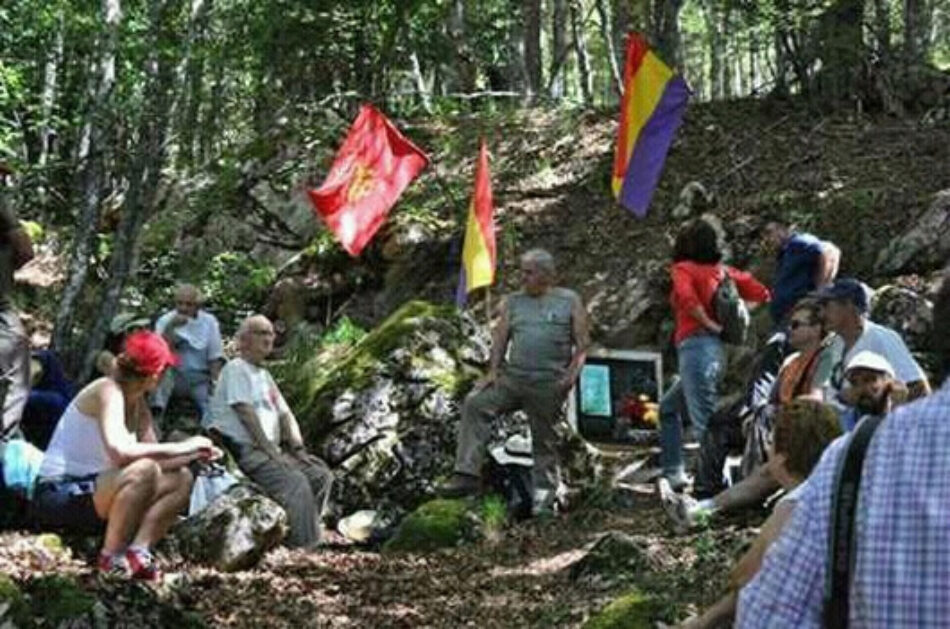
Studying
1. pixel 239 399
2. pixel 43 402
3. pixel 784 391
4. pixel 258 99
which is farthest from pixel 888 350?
pixel 258 99

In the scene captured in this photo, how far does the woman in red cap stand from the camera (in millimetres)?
5578

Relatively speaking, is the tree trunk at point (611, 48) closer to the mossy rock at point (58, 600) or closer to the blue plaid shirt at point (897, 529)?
the mossy rock at point (58, 600)

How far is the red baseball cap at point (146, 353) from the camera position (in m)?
5.66

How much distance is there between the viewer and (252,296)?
14.1 metres

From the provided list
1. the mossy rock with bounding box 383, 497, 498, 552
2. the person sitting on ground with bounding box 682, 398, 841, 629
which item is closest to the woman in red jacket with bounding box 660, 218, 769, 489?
the mossy rock with bounding box 383, 497, 498, 552

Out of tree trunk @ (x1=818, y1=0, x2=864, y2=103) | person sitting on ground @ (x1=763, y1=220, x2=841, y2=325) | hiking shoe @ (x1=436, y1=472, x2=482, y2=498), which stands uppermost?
tree trunk @ (x1=818, y1=0, x2=864, y2=103)

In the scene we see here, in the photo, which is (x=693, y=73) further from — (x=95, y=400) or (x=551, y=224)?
(x=95, y=400)

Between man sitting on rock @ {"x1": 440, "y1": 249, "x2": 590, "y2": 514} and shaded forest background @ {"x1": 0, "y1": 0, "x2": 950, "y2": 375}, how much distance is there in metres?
3.59

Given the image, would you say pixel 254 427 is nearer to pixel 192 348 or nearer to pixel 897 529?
pixel 192 348

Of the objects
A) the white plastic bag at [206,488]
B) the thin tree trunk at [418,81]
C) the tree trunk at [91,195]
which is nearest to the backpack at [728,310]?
the white plastic bag at [206,488]

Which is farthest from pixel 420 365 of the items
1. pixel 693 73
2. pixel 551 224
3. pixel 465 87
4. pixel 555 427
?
pixel 693 73

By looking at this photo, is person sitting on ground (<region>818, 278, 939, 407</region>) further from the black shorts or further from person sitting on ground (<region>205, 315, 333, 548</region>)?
the black shorts

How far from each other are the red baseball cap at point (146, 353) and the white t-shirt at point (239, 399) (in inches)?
52.4

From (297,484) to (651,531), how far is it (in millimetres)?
1910
